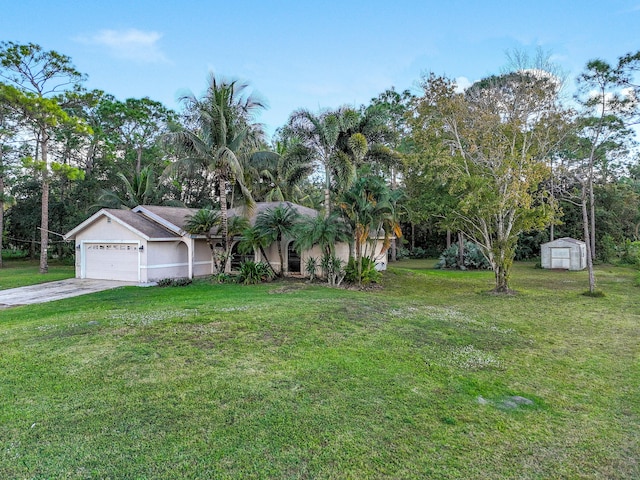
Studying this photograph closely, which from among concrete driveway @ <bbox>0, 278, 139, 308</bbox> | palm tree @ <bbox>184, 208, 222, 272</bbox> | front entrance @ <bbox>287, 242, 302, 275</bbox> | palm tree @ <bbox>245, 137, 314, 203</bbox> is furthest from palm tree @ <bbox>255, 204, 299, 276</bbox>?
concrete driveway @ <bbox>0, 278, 139, 308</bbox>

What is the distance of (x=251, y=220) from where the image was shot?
18953mm

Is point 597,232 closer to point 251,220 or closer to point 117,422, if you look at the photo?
point 251,220

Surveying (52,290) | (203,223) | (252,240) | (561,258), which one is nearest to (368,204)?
(252,240)

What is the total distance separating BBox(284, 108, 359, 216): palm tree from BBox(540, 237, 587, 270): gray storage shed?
15.1 meters

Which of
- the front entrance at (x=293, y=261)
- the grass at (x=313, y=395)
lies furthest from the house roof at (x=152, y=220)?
the grass at (x=313, y=395)

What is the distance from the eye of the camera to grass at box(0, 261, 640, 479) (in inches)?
127

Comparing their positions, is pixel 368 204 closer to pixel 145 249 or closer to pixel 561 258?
pixel 145 249

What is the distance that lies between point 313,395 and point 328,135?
12747 mm

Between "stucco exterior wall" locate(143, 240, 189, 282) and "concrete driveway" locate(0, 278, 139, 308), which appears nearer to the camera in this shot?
"concrete driveway" locate(0, 278, 139, 308)

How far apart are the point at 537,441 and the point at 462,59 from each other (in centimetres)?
1521

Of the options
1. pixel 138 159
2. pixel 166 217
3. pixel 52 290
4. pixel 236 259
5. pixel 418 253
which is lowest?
pixel 52 290

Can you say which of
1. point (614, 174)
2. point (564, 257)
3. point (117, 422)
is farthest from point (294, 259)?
point (614, 174)

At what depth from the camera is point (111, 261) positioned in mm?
17359

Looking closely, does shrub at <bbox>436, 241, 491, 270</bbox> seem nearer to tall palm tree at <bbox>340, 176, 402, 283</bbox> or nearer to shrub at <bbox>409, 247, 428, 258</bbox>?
shrub at <bbox>409, 247, 428, 258</bbox>
